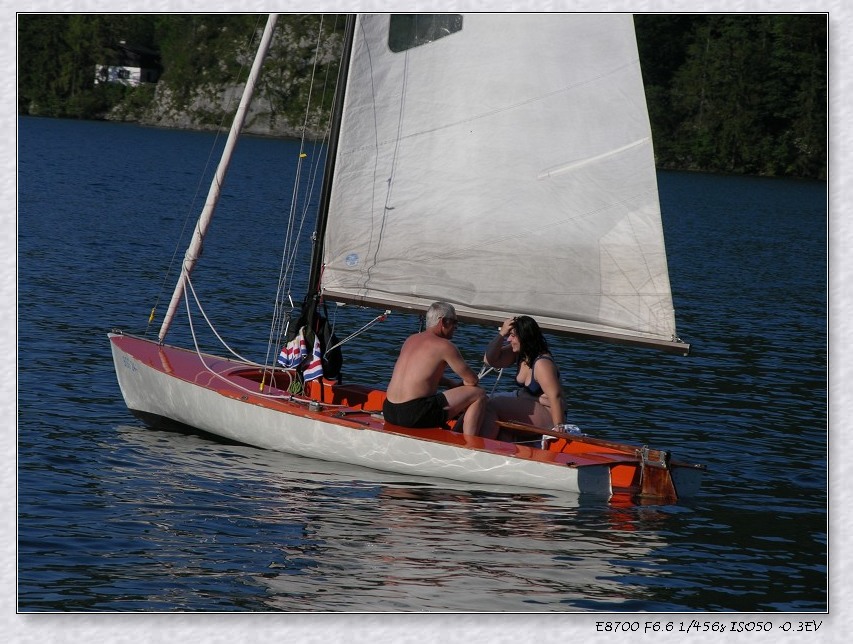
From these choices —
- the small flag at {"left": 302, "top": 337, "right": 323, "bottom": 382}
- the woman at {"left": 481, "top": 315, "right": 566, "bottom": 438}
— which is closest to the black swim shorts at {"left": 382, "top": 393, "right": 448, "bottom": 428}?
the woman at {"left": 481, "top": 315, "right": 566, "bottom": 438}

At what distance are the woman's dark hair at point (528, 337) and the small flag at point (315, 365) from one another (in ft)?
6.95

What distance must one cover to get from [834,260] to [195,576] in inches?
246

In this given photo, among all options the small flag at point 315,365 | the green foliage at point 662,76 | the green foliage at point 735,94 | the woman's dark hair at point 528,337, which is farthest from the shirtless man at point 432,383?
the green foliage at point 735,94

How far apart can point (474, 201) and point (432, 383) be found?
207 cm

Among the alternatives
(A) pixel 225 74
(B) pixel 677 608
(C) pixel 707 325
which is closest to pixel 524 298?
(B) pixel 677 608

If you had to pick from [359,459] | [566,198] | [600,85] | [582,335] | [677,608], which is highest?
[600,85]

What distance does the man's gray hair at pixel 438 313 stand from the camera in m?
11.8

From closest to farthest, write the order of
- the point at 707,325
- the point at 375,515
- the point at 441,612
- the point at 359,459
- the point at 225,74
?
the point at 441,612 < the point at 375,515 < the point at 359,459 < the point at 707,325 < the point at 225,74

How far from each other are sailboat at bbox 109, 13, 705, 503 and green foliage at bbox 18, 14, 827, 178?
172ft

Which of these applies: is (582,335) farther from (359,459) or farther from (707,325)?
(707,325)

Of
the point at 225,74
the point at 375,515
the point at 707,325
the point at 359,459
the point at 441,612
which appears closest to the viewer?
the point at 441,612

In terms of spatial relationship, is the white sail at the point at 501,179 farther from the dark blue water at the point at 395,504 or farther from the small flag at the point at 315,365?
Result: the dark blue water at the point at 395,504

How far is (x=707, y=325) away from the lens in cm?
2339

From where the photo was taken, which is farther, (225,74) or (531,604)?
(225,74)
